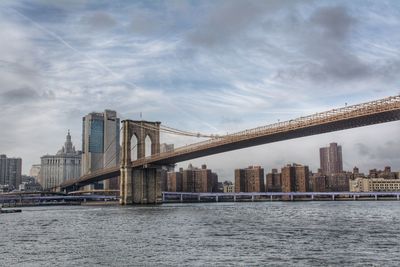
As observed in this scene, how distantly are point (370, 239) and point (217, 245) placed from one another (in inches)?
376

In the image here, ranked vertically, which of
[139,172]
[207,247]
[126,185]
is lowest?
[207,247]

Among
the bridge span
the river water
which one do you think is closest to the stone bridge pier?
the bridge span

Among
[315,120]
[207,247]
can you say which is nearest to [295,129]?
[315,120]

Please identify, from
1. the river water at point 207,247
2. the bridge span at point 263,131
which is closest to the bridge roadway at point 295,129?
the bridge span at point 263,131

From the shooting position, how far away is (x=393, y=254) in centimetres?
2502

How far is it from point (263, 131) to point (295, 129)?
7303mm

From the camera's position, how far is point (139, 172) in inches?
3875

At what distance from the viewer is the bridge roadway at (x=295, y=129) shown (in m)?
52.9

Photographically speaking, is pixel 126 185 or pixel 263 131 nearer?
pixel 263 131

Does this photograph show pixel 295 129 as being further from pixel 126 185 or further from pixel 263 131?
pixel 126 185

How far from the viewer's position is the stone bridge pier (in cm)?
9594

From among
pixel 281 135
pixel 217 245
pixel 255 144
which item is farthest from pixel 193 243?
pixel 255 144

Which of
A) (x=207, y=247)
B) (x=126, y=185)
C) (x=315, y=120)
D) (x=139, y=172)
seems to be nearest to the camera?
(x=207, y=247)

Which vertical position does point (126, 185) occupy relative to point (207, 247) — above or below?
above
